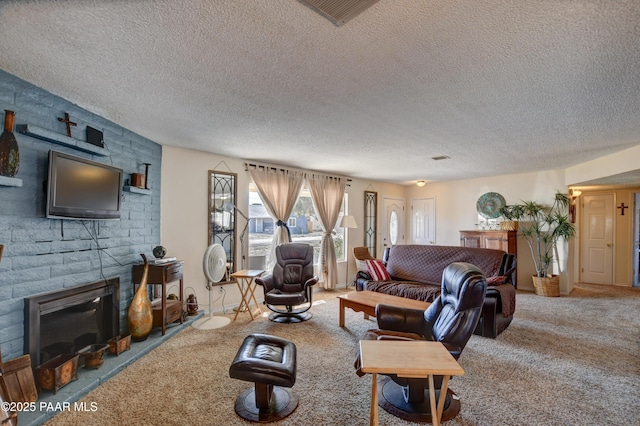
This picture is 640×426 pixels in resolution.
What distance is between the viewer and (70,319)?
2674 millimetres

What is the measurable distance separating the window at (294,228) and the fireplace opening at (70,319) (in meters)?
2.27

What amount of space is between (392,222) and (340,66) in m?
6.10

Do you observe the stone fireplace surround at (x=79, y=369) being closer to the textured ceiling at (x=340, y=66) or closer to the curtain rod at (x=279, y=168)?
the textured ceiling at (x=340, y=66)

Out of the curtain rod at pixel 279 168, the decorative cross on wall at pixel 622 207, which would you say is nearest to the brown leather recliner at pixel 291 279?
the curtain rod at pixel 279 168

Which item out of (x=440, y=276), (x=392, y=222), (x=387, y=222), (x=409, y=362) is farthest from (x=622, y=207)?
(x=409, y=362)

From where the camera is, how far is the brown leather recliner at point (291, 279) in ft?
13.5

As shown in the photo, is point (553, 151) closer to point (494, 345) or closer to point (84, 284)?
point (494, 345)

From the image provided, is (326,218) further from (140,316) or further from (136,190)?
(140,316)

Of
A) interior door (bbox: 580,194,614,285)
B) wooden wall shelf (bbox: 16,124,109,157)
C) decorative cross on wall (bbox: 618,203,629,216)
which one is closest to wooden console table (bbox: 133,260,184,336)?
wooden wall shelf (bbox: 16,124,109,157)

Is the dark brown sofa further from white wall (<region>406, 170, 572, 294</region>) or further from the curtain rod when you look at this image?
white wall (<region>406, 170, 572, 294</region>)

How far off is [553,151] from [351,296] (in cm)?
367

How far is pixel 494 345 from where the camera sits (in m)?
3.29

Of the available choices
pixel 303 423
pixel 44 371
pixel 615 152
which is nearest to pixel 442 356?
pixel 303 423

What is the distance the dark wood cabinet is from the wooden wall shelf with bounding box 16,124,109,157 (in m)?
6.46
